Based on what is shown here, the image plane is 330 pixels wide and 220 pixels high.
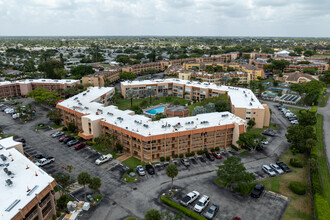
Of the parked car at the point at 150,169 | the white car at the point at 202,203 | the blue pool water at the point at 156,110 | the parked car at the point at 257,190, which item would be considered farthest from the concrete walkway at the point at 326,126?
the blue pool water at the point at 156,110

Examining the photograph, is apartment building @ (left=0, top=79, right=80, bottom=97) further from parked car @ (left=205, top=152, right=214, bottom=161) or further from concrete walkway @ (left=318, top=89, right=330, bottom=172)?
concrete walkway @ (left=318, top=89, right=330, bottom=172)

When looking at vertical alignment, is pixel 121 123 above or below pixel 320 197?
above

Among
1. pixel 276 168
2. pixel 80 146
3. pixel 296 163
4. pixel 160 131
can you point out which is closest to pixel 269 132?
pixel 296 163

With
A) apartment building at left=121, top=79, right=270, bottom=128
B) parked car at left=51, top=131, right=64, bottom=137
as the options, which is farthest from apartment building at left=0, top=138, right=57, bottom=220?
apartment building at left=121, top=79, right=270, bottom=128

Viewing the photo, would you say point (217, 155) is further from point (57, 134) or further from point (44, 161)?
point (57, 134)

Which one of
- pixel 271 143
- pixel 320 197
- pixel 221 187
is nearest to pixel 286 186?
pixel 320 197

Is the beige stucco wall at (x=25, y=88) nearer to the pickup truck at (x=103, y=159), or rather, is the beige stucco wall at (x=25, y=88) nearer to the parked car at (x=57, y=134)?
the parked car at (x=57, y=134)

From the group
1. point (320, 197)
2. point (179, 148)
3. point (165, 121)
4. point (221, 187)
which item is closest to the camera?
point (320, 197)

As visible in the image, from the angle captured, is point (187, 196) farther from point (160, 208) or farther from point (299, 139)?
point (299, 139)
